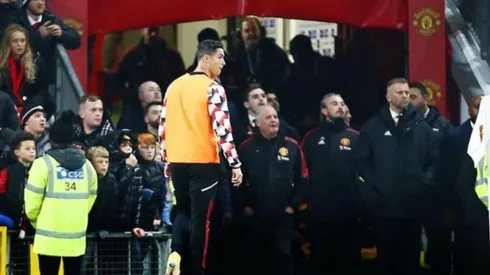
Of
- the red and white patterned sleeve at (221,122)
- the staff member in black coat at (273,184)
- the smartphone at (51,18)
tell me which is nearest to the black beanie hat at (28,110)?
the smartphone at (51,18)

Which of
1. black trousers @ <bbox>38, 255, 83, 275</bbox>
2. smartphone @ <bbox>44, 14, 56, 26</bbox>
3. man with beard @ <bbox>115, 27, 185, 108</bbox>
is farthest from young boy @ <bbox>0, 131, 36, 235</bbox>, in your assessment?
man with beard @ <bbox>115, 27, 185, 108</bbox>

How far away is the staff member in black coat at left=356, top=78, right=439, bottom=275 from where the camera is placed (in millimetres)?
17625

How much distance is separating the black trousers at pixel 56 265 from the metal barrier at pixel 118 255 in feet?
1.06

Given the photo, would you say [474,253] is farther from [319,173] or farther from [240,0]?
[240,0]

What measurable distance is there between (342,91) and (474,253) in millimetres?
3981

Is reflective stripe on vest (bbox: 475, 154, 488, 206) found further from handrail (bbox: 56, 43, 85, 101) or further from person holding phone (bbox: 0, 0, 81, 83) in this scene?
person holding phone (bbox: 0, 0, 81, 83)

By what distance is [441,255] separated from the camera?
60.4 feet

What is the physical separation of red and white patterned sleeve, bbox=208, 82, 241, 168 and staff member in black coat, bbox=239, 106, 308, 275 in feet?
8.43

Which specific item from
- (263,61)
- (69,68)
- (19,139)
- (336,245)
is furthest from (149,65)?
(19,139)

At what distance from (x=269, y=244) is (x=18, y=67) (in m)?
3.21

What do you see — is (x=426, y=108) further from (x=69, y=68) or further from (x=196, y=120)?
(x=69, y=68)

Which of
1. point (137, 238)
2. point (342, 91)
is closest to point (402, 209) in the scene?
point (137, 238)

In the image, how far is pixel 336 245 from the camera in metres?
18.8

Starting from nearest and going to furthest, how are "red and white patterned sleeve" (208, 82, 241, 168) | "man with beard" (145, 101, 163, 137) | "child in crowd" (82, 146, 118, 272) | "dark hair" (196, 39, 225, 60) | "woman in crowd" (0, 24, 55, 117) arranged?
"red and white patterned sleeve" (208, 82, 241, 168) → "dark hair" (196, 39, 225, 60) → "child in crowd" (82, 146, 118, 272) → "woman in crowd" (0, 24, 55, 117) → "man with beard" (145, 101, 163, 137)
